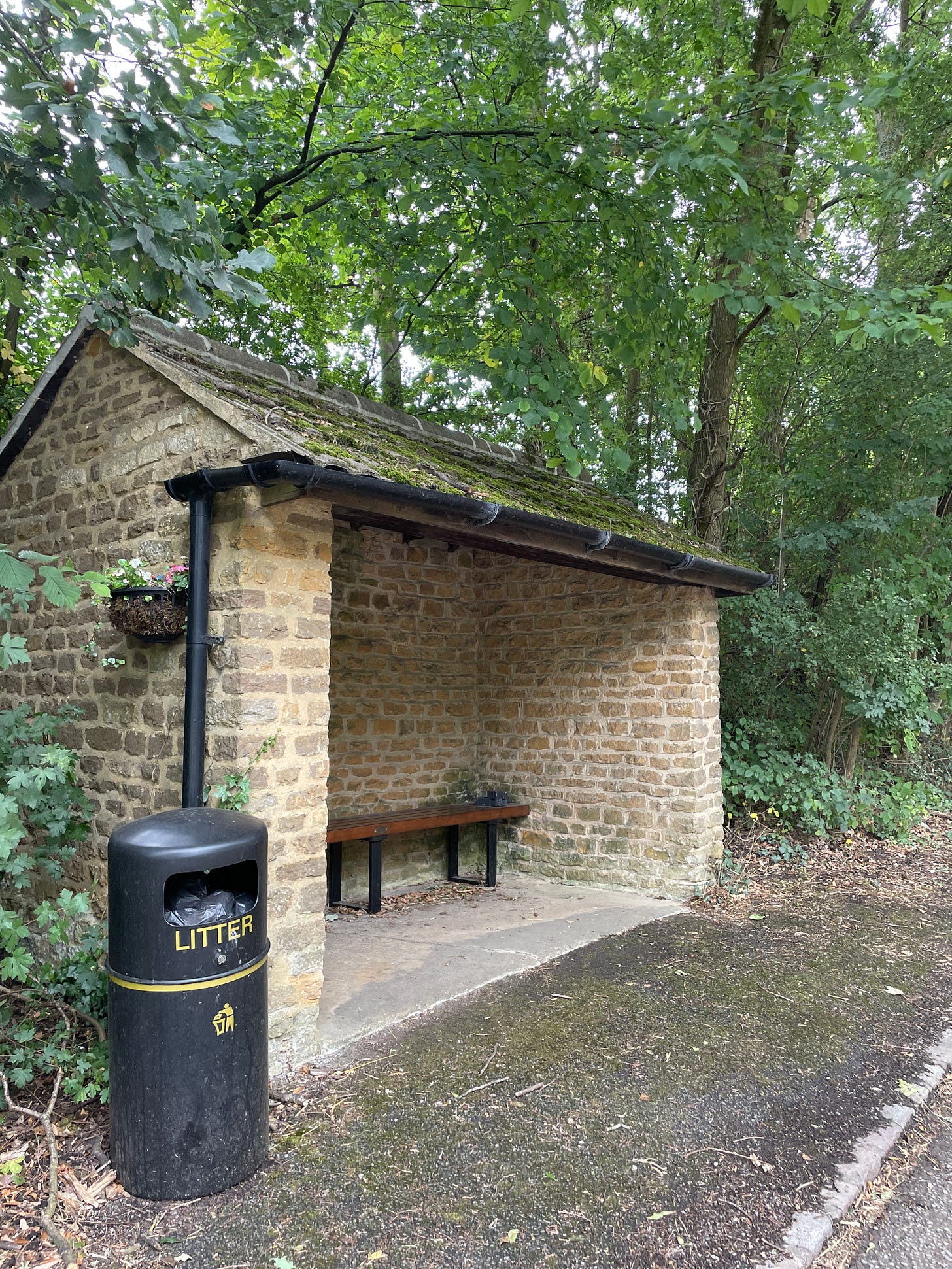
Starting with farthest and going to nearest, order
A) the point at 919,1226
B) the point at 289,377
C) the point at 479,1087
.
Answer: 1. the point at 289,377
2. the point at 479,1087
3. the point at 919,1226

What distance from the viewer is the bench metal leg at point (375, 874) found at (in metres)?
5.71

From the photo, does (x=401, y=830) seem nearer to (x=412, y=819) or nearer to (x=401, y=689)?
(x=412, y=819)

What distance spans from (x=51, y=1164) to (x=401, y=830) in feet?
10.9

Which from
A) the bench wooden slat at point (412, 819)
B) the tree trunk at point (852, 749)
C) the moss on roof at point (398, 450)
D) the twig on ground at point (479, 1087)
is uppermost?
the moss on roof at point (398, 450)

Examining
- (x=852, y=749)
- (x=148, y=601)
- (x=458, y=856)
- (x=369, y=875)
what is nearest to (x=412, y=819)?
(x=369, y=875)

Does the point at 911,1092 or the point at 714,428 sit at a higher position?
the point at 714,428

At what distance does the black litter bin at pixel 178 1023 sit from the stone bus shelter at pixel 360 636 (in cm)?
66

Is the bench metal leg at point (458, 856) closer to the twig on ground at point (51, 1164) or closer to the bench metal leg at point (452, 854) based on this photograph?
the bench metal leg at point (452, 854)

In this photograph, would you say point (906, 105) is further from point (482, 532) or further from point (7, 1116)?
point (7, 1116)

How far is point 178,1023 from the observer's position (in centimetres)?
248

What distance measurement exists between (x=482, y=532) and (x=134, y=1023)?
2.64 metres

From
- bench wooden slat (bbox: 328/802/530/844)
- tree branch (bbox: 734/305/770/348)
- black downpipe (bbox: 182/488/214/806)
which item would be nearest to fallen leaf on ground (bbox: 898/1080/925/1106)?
black downpipe (bbox: 182/488/214/806)

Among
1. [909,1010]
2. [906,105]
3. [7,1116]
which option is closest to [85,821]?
[7,1116]

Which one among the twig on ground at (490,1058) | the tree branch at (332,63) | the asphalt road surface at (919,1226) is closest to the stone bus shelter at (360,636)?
the twig on ground at (490,1058)
